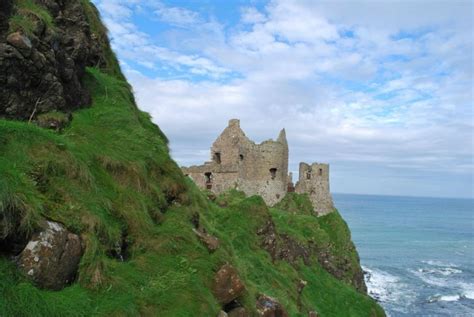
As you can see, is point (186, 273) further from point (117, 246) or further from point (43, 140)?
point (43, 140)

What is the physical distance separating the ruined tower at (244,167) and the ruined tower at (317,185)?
3844 millimetres

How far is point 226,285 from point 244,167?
28.6 meters

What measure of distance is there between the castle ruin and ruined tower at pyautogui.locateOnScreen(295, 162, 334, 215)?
3052 mm

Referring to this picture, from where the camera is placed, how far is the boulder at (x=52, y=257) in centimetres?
646

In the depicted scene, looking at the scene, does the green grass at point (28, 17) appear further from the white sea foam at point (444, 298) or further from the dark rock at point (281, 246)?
the white sea foam at point (444, 298)

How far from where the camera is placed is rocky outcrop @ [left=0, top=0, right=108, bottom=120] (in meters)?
9.42

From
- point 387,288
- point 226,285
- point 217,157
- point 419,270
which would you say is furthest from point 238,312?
point 419,270

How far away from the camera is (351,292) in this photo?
89.4ft

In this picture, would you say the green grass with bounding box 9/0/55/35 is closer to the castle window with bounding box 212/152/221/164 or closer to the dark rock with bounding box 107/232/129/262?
the dark rock with bounding box 107/232/129/262

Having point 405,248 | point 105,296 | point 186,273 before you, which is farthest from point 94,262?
point 405,248

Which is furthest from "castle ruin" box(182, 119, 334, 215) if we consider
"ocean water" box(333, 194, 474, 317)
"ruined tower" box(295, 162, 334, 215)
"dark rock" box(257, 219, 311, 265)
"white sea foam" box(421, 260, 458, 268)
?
"white sea foam" box(421, 260, 458, 268)

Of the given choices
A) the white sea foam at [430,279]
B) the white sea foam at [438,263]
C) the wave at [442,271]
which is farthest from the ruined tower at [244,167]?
the white sea foam at [438,263]

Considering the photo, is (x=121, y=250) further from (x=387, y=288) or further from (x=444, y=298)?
(x=387, y=288)

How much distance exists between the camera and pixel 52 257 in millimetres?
6672
